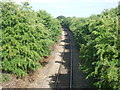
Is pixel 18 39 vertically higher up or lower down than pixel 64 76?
higher up

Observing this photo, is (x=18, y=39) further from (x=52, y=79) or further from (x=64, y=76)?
(x=64, y=76)

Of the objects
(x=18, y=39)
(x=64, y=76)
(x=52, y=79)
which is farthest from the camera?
(x=64, y=76)

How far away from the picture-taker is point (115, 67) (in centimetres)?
938

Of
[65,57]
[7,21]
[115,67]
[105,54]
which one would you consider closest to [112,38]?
[105,54]

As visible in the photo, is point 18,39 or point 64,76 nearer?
point 18,39

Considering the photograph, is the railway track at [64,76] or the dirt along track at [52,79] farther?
the railway track at [64,76]

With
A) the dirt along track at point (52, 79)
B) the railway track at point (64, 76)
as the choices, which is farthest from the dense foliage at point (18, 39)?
the railway track at point (64, 76)

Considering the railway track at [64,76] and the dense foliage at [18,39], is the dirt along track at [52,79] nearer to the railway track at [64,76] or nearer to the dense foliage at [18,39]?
the railway track at [64,76]

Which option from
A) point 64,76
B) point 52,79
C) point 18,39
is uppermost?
point 18,39

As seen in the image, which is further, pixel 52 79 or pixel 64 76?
pixel 64 76

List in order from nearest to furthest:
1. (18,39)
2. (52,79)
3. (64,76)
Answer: (18,39) < (52,79) < (64,76)

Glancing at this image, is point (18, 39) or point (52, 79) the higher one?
point (18, 39)

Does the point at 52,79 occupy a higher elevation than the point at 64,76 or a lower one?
lower

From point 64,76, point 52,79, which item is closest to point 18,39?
point 52,79
